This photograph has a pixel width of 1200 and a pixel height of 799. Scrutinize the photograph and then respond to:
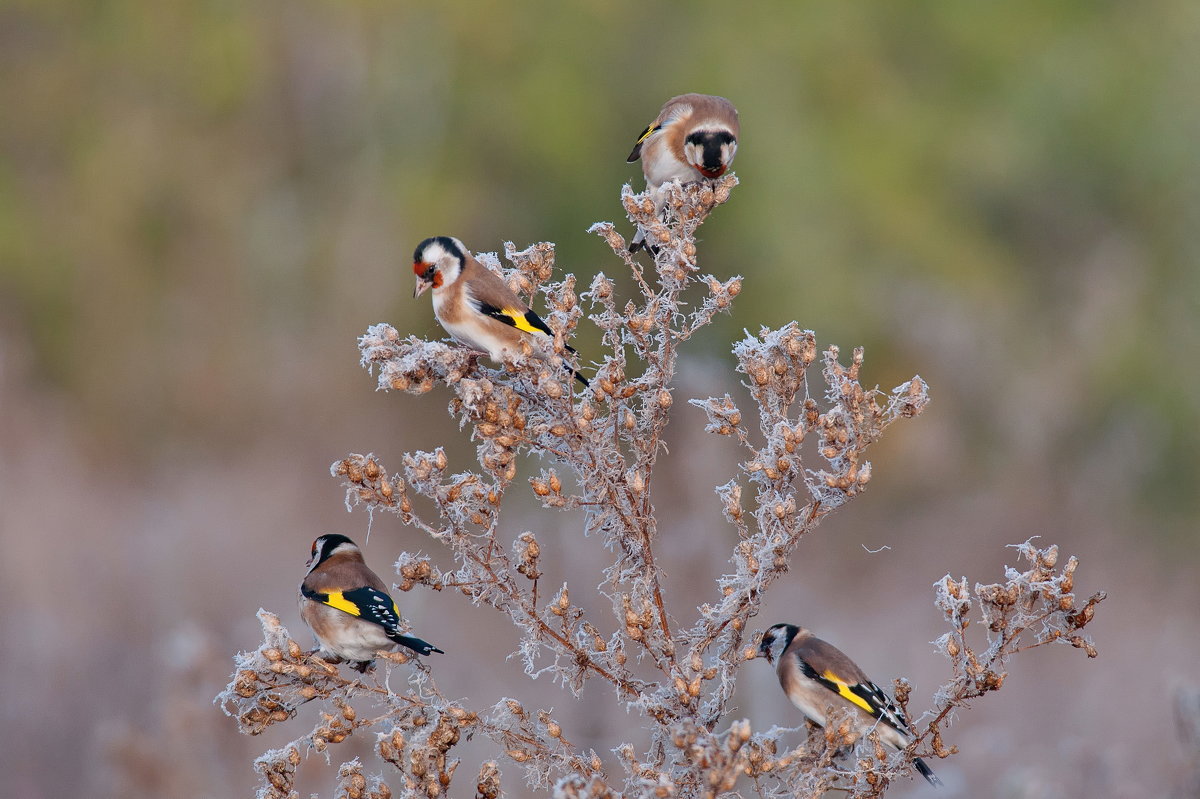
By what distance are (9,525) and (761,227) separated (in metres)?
10.1

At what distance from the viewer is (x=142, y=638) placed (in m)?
10.1

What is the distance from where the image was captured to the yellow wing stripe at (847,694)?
464cm

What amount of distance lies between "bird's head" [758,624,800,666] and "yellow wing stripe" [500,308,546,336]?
68.7 inches

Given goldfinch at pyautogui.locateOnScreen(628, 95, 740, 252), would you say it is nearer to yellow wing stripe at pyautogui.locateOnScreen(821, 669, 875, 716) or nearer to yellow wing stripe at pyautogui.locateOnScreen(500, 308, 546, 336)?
yellow wing stripe at pyautogui.locateOnScreen(500, 308, 546, 336)

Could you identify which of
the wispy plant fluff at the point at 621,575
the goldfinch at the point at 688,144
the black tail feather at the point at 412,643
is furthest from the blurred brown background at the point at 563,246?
the wispy plant fluff at the point at 621,575

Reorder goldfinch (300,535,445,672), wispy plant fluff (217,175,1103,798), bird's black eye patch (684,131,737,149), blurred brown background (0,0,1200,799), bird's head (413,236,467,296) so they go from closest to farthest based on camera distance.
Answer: wispy plant fluff (217,175,1103,798)
goldfinch (300,535,445,672)
bird's head (413,236,467,296)
bird's black eye patch (684,131,737,149)
blurred brown background (0,0,1200,799)

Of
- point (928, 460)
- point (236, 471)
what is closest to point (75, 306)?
point (236, 471)

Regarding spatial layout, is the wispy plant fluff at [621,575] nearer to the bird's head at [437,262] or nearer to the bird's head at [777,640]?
the bird's head at [437,262]

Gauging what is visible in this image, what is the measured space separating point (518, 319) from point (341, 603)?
1201mm

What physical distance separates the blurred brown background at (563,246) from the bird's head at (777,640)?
5464 mm

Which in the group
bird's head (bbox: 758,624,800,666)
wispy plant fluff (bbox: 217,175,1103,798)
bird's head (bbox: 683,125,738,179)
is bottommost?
wispy plant fluff (bbox: 217,175,1103,798)

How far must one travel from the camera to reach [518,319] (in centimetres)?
424

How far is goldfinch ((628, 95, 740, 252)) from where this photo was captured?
501cm

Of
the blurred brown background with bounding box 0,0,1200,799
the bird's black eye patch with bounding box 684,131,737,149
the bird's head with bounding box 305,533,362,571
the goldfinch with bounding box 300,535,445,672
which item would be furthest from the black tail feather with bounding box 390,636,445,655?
the blurred brown background with bounding box 0,0,1200,799
